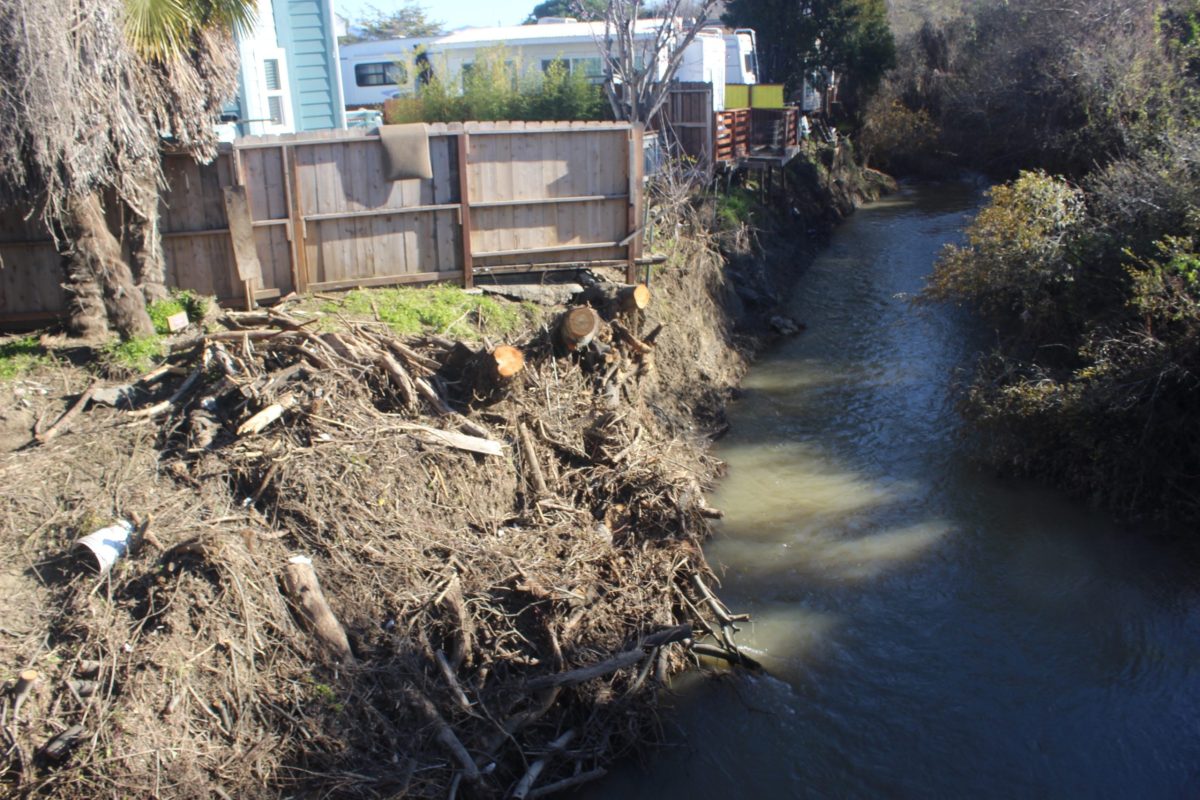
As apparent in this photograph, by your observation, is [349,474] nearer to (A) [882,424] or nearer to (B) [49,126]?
(B) [49,126]

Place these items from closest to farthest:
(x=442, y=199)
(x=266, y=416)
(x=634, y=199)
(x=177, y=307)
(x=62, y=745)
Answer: (x=62, y=745) < (x=266, y=416) < (x=177, y=307) < (x=442, y=199) < (x=634, y=199)

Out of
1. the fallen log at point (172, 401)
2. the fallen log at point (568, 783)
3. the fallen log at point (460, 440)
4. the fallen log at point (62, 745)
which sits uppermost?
the fallen log at point (172, 401)

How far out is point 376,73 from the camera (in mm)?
28547

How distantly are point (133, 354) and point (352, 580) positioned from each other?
3623 mm

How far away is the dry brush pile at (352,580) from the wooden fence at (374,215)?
4.18 feet

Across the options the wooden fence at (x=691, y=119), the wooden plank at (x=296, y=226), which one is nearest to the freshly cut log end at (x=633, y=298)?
the wooden plank at (x=296, y=226)

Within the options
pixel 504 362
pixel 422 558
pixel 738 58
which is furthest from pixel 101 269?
pixel 738 58

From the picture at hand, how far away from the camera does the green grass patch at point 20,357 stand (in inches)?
351

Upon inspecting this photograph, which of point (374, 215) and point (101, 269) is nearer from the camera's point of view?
point (101, 269)

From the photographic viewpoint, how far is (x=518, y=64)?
→ 24.0m

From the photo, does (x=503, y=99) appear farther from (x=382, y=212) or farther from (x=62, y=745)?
(x=62, y=745)

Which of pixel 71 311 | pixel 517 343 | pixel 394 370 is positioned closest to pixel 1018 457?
pixel 517 343

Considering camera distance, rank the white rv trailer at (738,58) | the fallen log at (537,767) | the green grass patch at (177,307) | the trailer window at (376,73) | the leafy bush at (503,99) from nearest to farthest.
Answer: the fallen log at (537,767) < the green grass patch at (177,307) < the leafy bush at (503,99) < the white rv trailer at (738,58) < the trailer window at (376,73)

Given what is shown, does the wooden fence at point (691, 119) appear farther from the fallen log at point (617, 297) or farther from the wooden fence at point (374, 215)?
the fallen log at point (617, 297)
